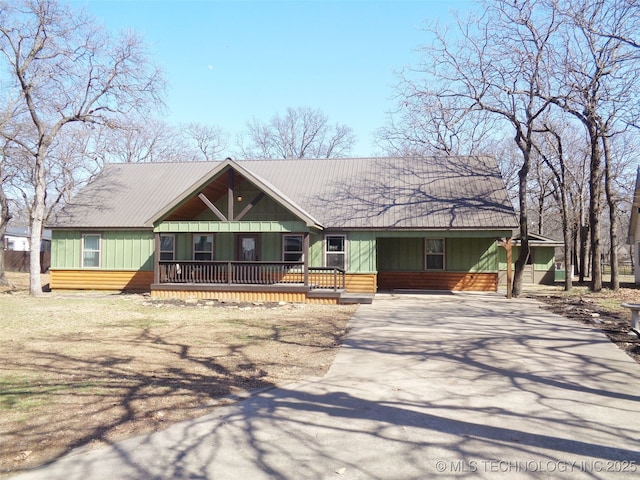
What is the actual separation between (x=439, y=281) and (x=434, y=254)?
1171 millimetres

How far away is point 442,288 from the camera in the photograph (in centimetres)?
2077

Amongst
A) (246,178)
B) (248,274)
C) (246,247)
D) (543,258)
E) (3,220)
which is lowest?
(248,274)

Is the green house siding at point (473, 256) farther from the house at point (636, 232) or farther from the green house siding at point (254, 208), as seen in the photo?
the house at point (636, 232)

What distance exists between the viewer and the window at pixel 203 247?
66.0 ft

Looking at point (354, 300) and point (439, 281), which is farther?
point (439, 281)

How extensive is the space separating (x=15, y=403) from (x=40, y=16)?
1738 centimetres

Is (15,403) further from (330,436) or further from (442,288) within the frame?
(442,288)

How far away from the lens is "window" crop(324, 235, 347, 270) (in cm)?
1934

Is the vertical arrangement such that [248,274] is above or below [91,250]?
below

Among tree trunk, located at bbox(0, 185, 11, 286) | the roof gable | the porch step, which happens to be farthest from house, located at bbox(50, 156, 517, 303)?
the roof gable

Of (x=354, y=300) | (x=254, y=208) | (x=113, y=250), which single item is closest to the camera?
(x=354, y=300)

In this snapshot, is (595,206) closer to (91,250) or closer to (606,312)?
(606,312)

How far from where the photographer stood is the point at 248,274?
18438 mm

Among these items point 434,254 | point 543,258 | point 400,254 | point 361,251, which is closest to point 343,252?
point 361,251
